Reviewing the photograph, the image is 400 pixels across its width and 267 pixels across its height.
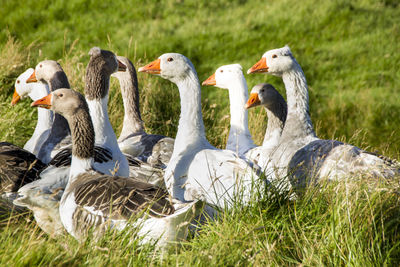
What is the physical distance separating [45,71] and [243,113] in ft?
10.1

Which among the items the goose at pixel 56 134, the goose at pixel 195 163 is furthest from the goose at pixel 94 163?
the goose at pixel 195 163

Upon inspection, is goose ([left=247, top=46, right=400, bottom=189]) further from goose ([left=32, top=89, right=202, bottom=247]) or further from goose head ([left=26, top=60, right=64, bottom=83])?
goose head ([left=26, top=60, right=64, bottom=83])

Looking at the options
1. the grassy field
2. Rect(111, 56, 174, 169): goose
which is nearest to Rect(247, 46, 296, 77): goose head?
the grassy field

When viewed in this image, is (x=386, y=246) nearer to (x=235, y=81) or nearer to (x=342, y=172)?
(x=342, y=172)

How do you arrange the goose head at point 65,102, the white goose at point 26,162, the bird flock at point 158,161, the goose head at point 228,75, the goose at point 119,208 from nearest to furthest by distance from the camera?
1. the goose at point 119,208
2. the bird flock at point 158,161
3. the goose head at point 65,102
4. the white goose at point 26,162
5. the goose head at point 228,75

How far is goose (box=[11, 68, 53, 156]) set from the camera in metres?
7.06

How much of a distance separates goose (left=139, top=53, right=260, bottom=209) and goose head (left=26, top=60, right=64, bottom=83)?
2.04 meters

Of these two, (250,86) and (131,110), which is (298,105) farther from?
(250,86)

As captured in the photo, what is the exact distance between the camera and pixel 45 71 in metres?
7.50

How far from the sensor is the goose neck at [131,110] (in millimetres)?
7969

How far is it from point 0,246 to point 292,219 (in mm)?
2312

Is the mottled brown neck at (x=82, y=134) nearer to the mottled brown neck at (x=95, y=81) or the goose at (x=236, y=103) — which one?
the mottled brown neck at (x=95, y=81)

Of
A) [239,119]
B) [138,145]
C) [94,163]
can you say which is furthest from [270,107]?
[94,163]

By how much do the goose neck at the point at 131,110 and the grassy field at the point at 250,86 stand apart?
608 millimetres
